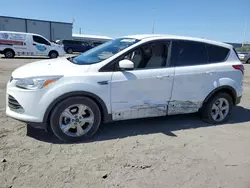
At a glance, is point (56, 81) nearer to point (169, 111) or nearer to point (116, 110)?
point (116, 110)

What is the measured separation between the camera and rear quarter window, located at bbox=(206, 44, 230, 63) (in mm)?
4906

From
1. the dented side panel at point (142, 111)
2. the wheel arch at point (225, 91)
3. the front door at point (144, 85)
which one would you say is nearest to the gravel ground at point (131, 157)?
the dented side panel at point (142, 111)

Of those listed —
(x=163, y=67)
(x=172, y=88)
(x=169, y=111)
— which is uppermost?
(x=163, y=67)

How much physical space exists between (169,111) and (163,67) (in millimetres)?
822

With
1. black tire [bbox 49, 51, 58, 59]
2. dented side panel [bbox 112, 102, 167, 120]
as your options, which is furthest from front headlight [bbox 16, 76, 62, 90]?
black tire [bbox 49, 51, 58, 59]

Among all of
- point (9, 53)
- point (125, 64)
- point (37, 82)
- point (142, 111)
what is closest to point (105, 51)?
point (125, 64)

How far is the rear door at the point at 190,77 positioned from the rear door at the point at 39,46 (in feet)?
53.7

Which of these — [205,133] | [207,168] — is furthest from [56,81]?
[205,133]

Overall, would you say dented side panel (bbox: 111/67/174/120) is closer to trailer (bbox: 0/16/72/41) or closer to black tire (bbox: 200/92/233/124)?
black tire (bbox: 200/92/233/124)

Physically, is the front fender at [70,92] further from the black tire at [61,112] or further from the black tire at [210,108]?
the black tire at [210,108]

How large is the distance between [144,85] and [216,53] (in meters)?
1.88

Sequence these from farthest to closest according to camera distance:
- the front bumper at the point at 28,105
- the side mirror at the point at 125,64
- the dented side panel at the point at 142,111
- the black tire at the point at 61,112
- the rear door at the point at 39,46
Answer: the rear door at the point at 39,46, the dented side panel at the point at 142,111, the side mirror at the point at 125,64, the black tire at the point at 61,112, the front bumper at the point at 28,105

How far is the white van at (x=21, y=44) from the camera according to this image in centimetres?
1800

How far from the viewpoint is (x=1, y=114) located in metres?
4.96
